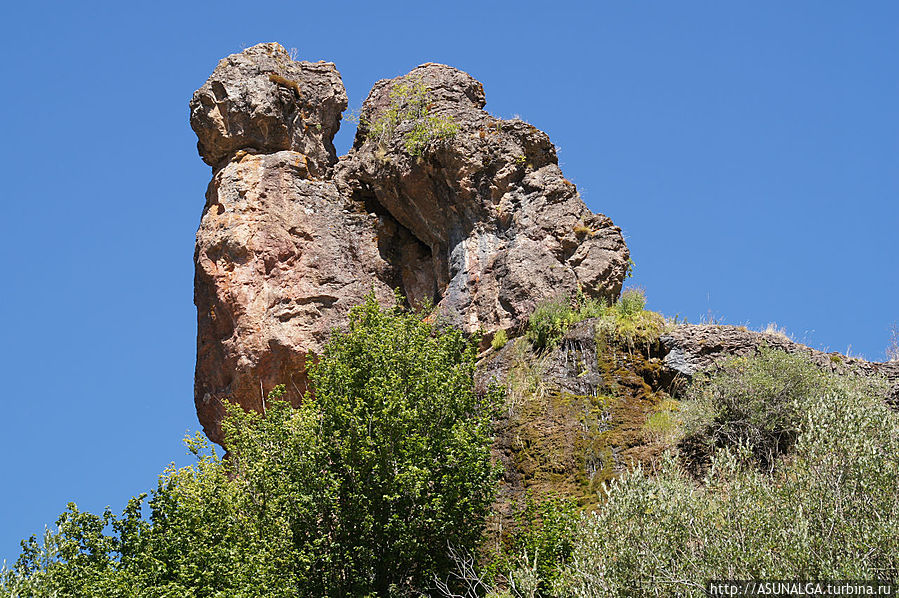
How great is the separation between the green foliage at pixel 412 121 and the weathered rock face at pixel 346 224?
0.50 ft

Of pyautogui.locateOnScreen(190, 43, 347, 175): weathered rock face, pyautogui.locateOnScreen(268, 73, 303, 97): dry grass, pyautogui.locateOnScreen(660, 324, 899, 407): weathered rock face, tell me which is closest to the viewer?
pyautogui.locateOnScreen(660, 324, 899, 407): weathered rock face

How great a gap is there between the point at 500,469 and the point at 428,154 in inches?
452

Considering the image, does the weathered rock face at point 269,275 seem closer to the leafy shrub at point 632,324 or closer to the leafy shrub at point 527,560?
the leafy shrub at point 632,324

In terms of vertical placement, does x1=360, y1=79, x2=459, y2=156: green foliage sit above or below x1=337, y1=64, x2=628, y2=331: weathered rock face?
above

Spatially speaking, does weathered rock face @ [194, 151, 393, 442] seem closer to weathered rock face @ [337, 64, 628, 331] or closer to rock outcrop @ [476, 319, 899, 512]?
weathered rock face @ [337, 64, 628, 331]

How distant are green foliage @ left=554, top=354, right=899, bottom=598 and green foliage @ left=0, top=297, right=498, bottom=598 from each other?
288 cm

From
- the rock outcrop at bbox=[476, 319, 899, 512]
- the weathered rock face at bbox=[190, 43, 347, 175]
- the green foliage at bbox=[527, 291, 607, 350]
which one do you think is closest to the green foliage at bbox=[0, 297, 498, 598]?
the rock outcrop at bbox=[476, 319, 899, 512]

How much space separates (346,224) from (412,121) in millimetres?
3492

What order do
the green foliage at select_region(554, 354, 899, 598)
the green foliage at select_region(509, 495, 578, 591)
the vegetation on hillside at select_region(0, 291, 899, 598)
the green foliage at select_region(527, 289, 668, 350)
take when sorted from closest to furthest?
the green foliage at select_region(554, 354, 899, 598) < the vegetation on hillside at select_region(0, 291, 899, 598) < the green foliage at select_region(509, 495, 578, 591) < the green foliage at select_region(527, 289, 668, 350)

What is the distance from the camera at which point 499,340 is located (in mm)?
27609

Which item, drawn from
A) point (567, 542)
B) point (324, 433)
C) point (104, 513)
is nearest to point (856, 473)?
point (567, 542)

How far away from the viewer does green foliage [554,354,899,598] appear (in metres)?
16.8

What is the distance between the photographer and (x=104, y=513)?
845 inches

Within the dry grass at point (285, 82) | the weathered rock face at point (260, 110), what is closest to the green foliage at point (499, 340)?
the weathered rock face at point (260, 110)
